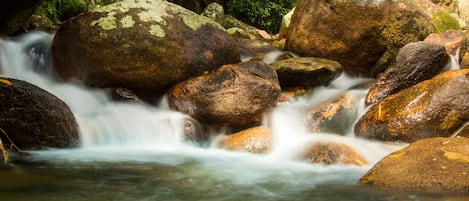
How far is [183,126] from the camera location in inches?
268

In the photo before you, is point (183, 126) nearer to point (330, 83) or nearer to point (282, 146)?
point (282, 146)

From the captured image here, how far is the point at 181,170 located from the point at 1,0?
4.08m

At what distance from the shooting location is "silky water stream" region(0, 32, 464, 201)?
3971 millimetres

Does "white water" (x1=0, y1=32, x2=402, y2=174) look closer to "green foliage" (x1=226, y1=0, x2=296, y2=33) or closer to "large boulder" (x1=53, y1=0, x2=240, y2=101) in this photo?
"large boulder" (x1=53, y1=0, x2=240, y2=101)

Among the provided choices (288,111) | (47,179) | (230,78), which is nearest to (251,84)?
(230,78)

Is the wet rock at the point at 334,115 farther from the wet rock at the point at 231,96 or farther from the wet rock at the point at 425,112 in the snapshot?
the wet rock at the point at 231,96

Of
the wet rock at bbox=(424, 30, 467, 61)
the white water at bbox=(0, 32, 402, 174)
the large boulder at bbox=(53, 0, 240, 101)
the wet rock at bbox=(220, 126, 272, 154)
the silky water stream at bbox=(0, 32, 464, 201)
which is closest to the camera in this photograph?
the silky water stream at bbox=(0, 32, 464, 201)

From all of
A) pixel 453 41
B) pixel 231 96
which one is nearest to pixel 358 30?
pixel 453 41

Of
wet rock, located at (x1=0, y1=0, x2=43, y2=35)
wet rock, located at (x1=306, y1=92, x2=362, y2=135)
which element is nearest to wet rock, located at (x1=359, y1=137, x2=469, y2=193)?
wet rock, located at (x1=306, y1=92, x2=362, y2=135)

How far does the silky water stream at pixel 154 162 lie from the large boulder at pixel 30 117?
8.9 inches

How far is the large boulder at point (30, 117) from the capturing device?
545cm

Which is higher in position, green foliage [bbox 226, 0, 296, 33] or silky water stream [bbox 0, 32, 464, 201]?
green foliage [bbox 226, 0, 296, 33]

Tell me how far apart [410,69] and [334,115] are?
146cm

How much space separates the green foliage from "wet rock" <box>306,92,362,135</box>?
28.6 ft
